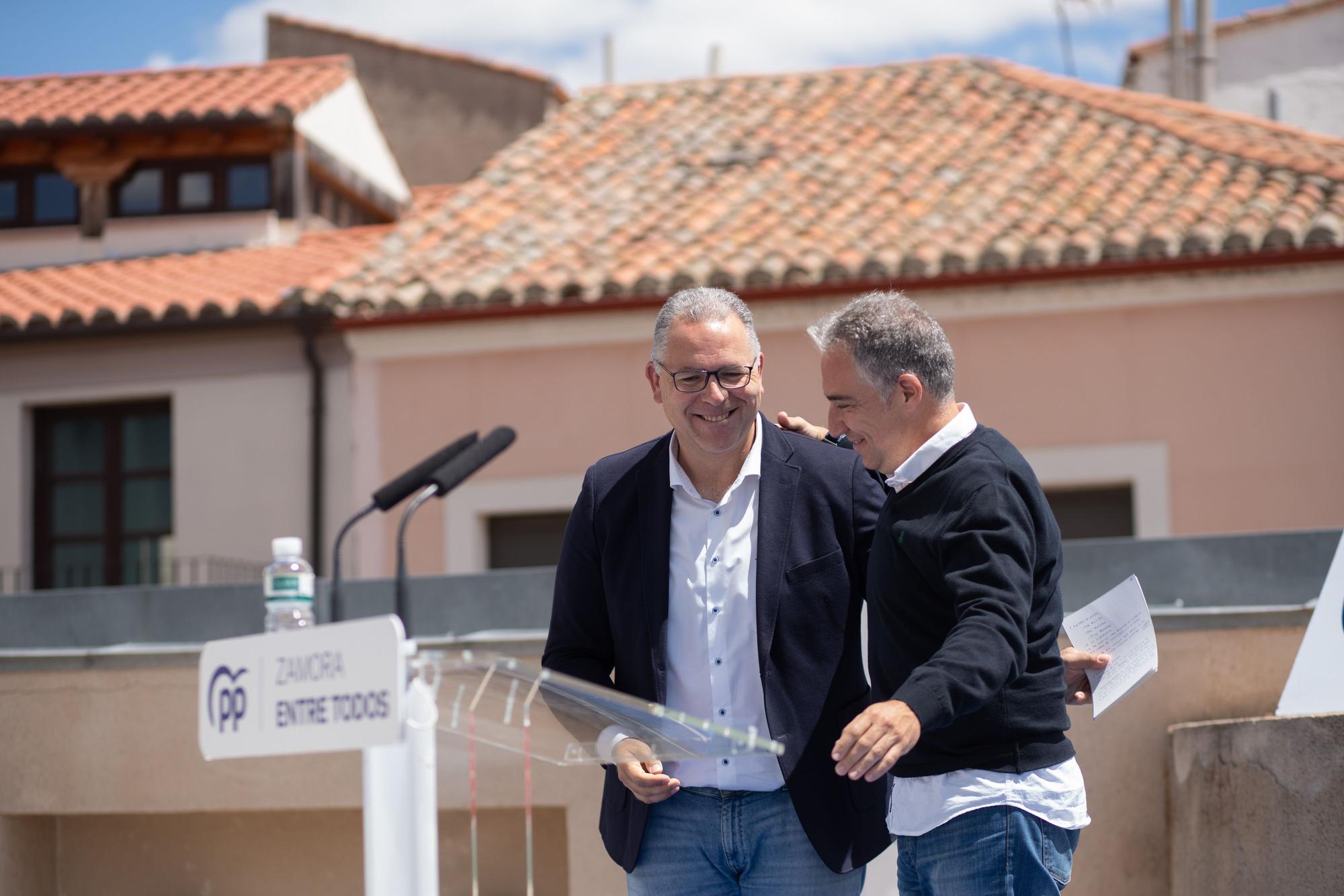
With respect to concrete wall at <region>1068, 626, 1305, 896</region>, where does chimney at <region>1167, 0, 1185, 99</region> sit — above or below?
above

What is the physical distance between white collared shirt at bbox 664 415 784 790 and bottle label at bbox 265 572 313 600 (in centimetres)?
204

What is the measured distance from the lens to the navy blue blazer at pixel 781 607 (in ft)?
9.00

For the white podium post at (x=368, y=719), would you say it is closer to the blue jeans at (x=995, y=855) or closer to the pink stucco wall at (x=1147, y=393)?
the blue jeans at (x=995, y=855)

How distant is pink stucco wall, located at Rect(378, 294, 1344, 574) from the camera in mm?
10570

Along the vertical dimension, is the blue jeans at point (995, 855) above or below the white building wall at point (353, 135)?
below

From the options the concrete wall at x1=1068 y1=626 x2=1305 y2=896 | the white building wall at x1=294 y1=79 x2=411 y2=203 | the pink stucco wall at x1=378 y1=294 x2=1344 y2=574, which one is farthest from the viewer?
the white building wall at x1=294 y1=79 x2=411 y2=203

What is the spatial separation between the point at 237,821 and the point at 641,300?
5839mm

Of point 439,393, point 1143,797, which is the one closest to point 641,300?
point 439,393

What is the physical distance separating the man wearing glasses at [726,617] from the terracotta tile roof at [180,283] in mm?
9172

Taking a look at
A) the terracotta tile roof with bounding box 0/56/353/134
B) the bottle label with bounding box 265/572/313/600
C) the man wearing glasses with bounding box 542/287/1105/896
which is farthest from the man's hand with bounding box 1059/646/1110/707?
the terracotta tile roof with bounding box 0/56/353/134

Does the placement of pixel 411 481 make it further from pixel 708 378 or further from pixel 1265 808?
pixel 708 378

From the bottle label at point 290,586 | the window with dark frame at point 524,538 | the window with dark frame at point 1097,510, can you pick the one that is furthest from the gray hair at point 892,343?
the window with dark frame at point 524,538

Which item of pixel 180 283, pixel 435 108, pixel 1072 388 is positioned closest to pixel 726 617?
pixel 1072 388

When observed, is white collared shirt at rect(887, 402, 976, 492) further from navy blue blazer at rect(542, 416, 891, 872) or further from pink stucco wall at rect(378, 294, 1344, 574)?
pink stucco wall at rect(378, 294, 1344, 574)
